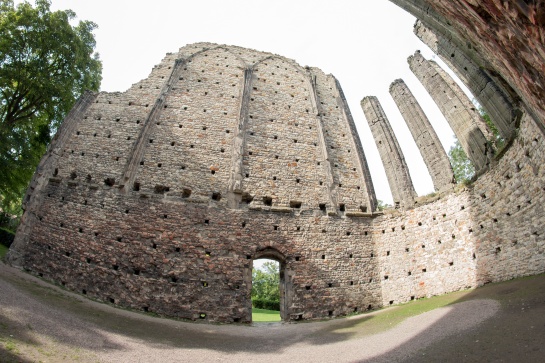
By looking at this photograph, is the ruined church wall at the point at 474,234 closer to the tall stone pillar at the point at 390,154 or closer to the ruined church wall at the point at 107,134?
the tall stone pillar at the point at 390,154

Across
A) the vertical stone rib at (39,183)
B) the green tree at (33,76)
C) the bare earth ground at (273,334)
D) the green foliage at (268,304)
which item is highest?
the green tree at (33,76)

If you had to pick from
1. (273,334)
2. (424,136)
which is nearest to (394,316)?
(273,334)

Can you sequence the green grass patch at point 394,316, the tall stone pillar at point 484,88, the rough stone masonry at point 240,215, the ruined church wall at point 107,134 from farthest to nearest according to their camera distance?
the ruined church wall at point 107,134 < the rough stone masonry at point 240,215 < the tall stone pillar at point 484,88 < the green grass patch at point 394,316

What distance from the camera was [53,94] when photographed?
16281 millimetres

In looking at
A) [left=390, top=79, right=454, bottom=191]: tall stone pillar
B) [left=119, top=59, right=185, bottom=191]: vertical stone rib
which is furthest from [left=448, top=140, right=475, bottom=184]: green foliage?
[left=119, top=59, right=185, bottom=191]: vertical stone rib

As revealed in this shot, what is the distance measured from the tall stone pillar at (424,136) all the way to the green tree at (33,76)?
1687 cm

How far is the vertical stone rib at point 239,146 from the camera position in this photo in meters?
13.9

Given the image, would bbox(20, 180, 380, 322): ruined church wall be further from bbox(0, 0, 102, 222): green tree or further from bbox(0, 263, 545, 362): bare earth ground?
bbox(0, 0, 102, 222): green tree

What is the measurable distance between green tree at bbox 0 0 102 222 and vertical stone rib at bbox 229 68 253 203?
884 cm

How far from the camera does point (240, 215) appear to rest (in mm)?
13367

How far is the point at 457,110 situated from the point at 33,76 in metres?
20.1

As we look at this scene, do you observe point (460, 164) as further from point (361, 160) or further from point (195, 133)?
point (195, 133)

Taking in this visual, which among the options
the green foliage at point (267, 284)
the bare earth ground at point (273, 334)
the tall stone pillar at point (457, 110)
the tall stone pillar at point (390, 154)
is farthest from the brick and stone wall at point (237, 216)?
the green foliage at point (267, 284)

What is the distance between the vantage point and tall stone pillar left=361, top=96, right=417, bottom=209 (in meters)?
14.6
